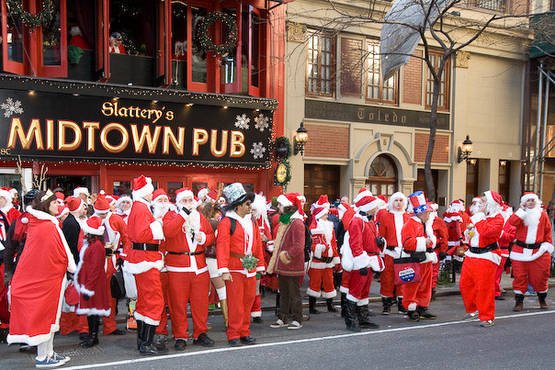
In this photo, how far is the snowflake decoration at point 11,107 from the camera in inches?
484

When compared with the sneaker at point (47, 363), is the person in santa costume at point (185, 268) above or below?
above

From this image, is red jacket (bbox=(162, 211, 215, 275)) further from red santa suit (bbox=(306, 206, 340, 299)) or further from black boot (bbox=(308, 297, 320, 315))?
black boot (bbox=(308, 297, 320, 315))

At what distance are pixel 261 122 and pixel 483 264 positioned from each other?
8491mm

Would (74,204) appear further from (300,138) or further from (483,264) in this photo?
(300,138)

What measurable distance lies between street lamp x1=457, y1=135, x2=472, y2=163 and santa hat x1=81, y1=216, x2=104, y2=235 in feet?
46.8

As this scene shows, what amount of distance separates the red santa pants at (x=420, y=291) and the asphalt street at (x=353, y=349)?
307mm

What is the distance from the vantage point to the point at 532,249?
394 inches

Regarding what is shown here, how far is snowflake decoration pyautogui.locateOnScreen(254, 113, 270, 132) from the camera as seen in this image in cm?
1573

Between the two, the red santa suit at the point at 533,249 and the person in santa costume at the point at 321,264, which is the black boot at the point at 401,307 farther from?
the red santa suit at the point at 533,249

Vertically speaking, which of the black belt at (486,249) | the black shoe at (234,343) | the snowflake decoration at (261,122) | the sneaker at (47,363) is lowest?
the black shoe at (234,343)

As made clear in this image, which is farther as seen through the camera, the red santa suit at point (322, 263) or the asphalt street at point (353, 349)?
the red santa suit at point (322, 263)

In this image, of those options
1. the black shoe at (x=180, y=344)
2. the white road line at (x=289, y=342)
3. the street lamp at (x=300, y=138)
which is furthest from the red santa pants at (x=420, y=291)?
the street lamp at (x=300, y=138)

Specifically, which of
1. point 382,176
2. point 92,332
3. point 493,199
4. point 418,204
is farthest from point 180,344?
point 382,176

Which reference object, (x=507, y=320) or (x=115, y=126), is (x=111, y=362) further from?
(x=115, y=126)
